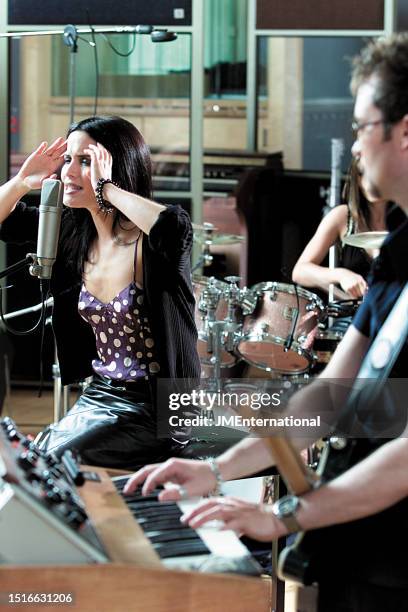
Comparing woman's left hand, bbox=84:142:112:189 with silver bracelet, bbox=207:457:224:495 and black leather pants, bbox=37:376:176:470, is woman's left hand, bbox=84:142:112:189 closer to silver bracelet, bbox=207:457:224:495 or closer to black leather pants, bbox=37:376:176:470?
black leather pants, bbox=37:376:176:470

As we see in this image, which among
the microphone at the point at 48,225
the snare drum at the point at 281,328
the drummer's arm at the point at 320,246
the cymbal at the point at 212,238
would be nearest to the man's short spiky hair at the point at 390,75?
the microphone at the point at 48,225

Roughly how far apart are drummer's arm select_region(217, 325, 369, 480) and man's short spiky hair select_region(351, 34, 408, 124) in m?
0.33

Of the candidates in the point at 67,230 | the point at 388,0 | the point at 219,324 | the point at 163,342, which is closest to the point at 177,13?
the point at 388,0

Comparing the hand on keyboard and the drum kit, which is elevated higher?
the hand on keyboard

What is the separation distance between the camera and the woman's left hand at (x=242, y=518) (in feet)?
4.45

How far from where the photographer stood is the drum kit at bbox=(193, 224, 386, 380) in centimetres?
475

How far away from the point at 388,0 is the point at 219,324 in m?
2.10

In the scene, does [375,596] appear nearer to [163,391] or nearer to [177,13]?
[163,391]

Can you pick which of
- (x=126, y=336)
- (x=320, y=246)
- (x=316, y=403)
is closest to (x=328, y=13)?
(x=320, y=246)

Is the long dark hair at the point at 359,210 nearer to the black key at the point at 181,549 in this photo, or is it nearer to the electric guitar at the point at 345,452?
the electric guitar at the point at 345,452

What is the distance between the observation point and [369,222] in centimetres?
402

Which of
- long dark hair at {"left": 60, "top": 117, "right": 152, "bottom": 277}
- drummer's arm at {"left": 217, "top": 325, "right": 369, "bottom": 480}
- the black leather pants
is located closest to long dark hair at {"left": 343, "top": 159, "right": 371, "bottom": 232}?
long dark hair at {"left": 60, "top": 117, "right": 152, "bottom": 277}

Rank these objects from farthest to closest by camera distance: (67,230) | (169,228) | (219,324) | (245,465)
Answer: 1. (219,324)
2. (67,230)
3. (169,228)
4. (245,465)

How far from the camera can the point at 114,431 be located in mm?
2602
